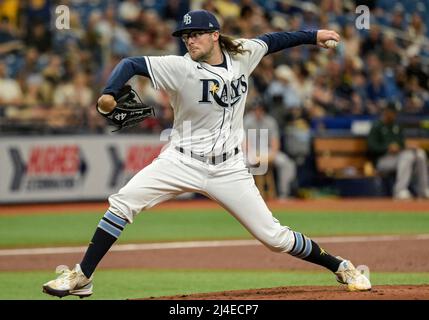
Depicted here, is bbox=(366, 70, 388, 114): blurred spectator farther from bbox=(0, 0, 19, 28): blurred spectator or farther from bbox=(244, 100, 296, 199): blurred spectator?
bbox=(0, 0, 19, 28): blurred spectator

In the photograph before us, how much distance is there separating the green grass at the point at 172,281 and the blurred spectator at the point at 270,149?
7.26m

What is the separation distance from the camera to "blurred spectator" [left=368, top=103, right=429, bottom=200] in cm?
1722

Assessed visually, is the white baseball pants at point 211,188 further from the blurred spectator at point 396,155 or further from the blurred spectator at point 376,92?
the blurred spectator at point 376,92

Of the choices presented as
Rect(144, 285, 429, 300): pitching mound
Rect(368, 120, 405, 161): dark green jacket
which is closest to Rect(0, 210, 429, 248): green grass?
Rect(368, 120, 405, 161): dark green jacket

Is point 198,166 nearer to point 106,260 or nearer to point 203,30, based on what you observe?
point 203,30

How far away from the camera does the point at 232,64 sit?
698 centimetres

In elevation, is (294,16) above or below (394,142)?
above

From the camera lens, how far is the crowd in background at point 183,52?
52.2 ft

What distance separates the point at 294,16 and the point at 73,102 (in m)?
5.61

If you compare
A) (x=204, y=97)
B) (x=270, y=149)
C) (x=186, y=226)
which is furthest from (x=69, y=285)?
(x=270, y=149)

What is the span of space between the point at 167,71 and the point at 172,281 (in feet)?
8.65

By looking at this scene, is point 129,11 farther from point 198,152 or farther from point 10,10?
Result: point 198,152

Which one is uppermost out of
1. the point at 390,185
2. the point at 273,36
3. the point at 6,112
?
the point at 273,36
